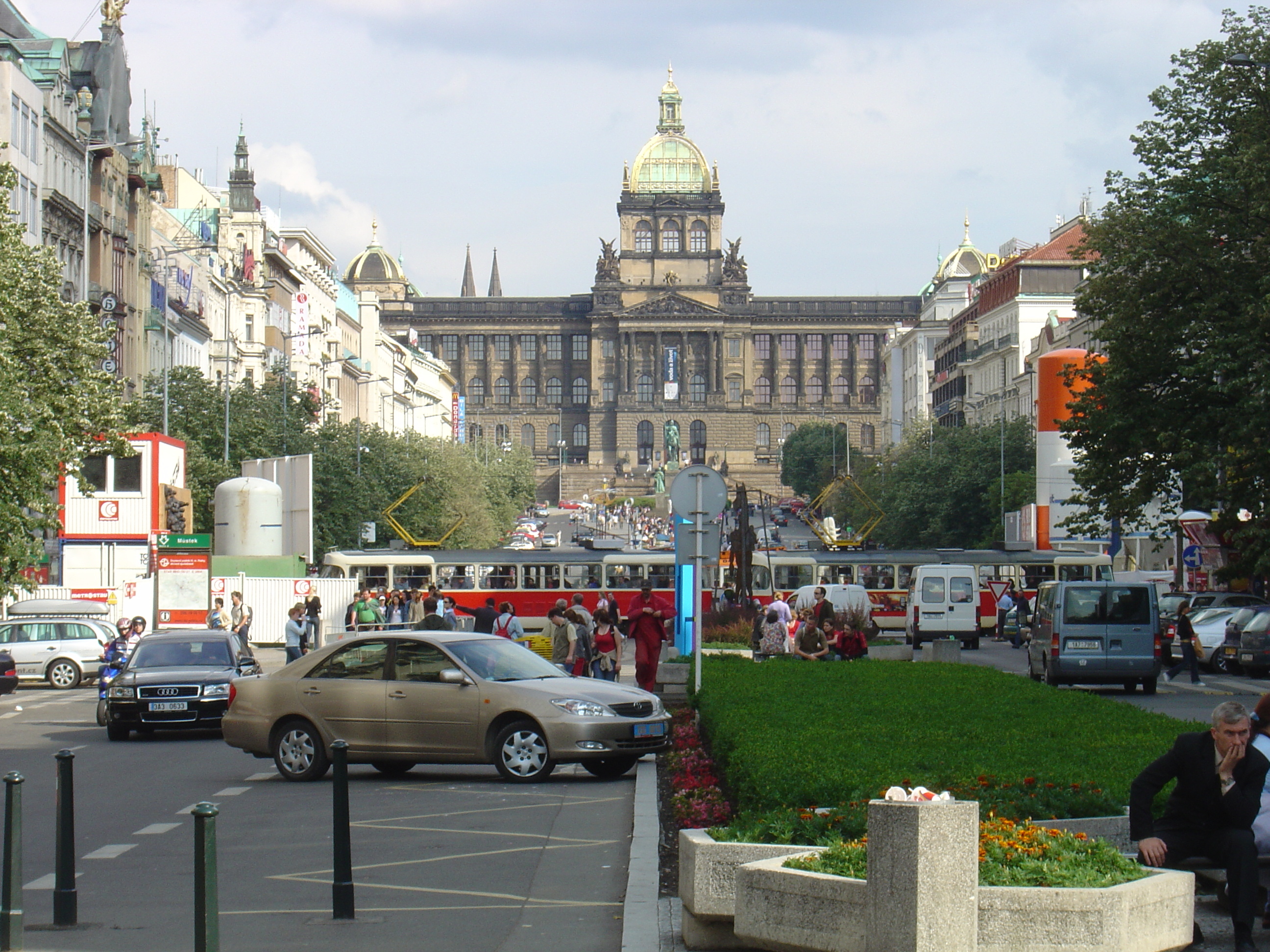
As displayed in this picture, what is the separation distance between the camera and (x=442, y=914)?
1038 cm

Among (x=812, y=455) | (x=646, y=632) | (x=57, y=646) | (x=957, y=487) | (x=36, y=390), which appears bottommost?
(x=57, y=646)

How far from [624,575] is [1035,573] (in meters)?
12.6

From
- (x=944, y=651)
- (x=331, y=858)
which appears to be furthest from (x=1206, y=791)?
(x=944, y=651)

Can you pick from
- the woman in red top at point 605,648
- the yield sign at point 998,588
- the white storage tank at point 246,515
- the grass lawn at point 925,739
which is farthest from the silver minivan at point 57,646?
the yield sign at point 998,588

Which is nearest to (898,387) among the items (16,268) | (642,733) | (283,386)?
(283,386)

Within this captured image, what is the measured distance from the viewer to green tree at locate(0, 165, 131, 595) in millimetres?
30328

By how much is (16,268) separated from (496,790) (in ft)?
57.1

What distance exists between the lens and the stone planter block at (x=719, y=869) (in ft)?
27.2

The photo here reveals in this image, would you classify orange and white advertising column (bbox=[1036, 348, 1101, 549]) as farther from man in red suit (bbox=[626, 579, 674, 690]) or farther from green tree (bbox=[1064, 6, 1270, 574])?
man in red suit (bbox=[626, 579, 674, 690])

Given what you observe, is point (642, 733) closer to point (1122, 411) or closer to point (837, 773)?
point (837, 773)

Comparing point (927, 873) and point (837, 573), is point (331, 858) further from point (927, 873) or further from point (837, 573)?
point (837, 573)

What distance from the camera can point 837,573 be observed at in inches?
2250

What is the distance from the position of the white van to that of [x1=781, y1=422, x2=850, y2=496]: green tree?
10514 centimetres

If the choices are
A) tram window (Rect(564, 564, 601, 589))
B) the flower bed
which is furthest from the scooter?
tram window (Rect(564, 564, 601, 589))
